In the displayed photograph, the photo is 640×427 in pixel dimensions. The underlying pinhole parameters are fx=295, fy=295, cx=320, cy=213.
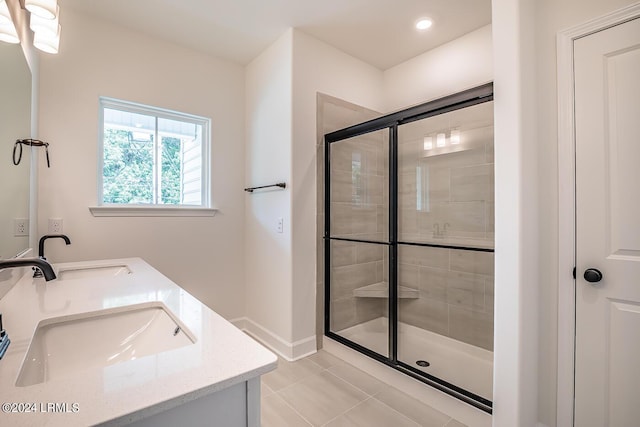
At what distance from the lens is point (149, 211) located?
2.44 meters

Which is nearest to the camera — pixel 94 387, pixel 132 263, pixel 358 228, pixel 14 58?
pixel 94 387

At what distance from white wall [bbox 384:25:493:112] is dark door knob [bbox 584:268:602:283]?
5.35ft

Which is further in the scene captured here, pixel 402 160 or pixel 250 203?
pixel 250 203

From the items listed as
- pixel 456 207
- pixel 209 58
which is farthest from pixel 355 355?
pixel 209 58

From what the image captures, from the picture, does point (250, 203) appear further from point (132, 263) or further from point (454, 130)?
point (454, 130)

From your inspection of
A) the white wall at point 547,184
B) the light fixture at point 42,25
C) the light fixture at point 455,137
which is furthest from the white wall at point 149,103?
the white wall at point 547,184

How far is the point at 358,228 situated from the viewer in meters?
2.69

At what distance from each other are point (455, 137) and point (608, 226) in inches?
52.6

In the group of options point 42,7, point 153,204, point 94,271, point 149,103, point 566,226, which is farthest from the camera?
point 153,204

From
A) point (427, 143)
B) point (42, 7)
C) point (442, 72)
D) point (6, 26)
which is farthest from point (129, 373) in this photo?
point (442, 72)

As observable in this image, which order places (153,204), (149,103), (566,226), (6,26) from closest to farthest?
(6,26) < (566,226) < (149,103) < (153,204)

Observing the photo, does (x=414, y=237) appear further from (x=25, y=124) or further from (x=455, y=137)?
(x=25, y=124)

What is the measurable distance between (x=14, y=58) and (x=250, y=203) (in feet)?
5.94

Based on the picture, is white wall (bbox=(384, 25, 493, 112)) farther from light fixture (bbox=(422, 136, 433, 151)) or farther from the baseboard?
the baseboard
